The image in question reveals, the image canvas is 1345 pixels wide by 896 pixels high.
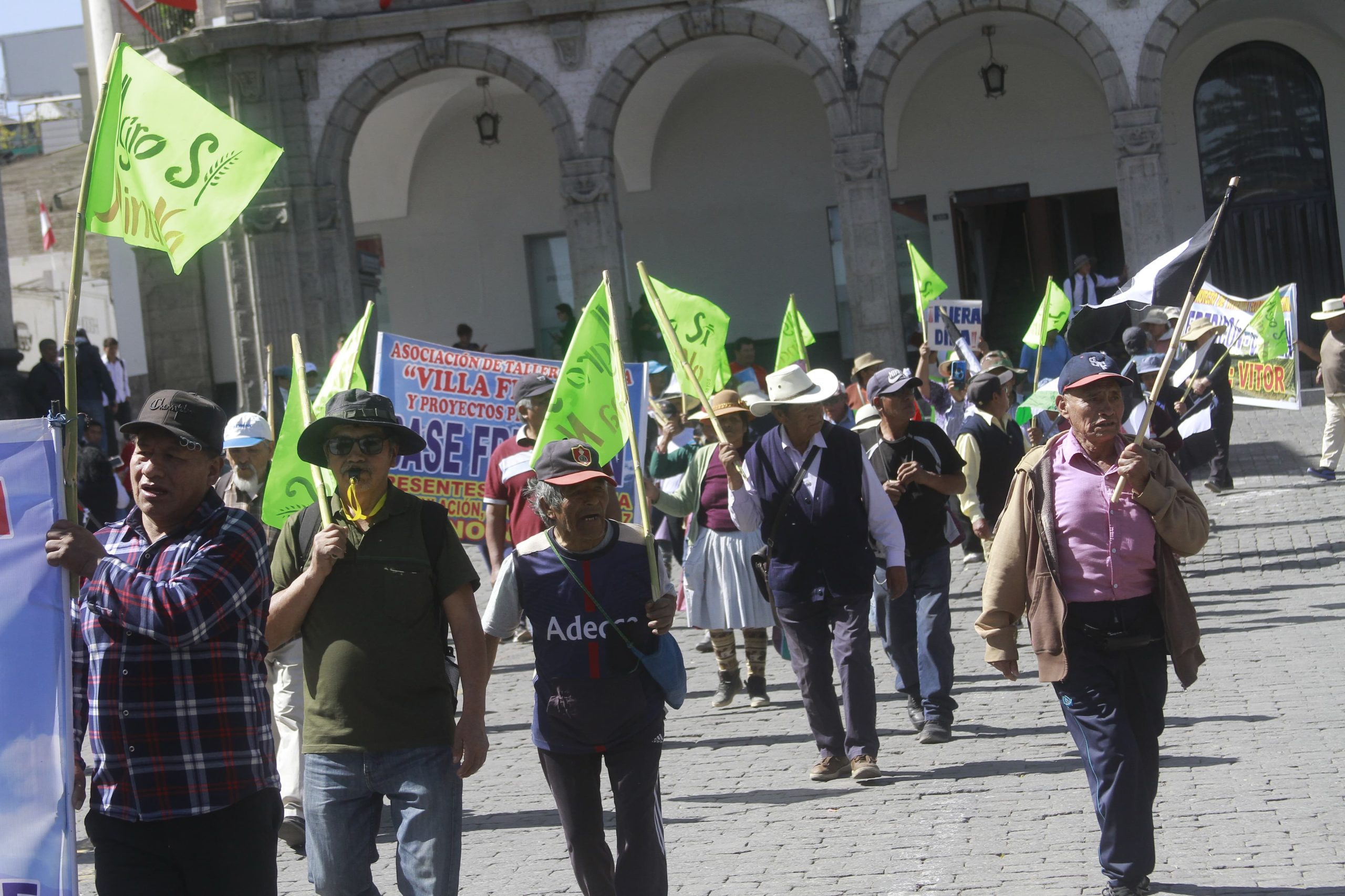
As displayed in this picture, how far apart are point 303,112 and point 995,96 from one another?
31.7ft

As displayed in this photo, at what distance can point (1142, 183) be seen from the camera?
20.2 m

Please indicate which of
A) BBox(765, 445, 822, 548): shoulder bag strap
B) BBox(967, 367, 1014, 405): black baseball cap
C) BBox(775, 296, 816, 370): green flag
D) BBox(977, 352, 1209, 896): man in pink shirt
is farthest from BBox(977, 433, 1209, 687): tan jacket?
BBox(775, 296, 816, 370): green flag

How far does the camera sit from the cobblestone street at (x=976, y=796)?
18.8 feet

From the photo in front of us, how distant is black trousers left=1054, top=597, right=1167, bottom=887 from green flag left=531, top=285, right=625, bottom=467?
6.70ft

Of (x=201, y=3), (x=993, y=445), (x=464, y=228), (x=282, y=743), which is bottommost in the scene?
(x=282, y=743)

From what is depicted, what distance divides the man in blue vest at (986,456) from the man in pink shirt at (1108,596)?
404cm

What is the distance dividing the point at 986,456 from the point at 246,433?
4.24 m

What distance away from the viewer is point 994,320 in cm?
2516

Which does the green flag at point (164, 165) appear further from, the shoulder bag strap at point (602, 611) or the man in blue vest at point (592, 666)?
the shoulder bag strap at point (602, 611)

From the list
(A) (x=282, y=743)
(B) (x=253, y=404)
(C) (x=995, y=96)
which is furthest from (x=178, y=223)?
(C) (x=995, y=96)

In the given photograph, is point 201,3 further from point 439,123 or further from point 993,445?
point 993,445

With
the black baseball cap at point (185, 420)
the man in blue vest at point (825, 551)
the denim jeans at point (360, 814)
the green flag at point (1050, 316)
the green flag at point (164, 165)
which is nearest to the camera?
the black baseball cap at point (185, 420)

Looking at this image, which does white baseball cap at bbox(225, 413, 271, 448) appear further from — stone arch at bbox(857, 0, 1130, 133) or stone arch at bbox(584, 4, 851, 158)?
stone arch at bbox(857, 0, 1130, 133)

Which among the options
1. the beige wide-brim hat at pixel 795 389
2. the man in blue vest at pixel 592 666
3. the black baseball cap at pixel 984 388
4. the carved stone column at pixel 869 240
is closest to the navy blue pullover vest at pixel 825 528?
the beige wide-brim hat at pixel 795 389
